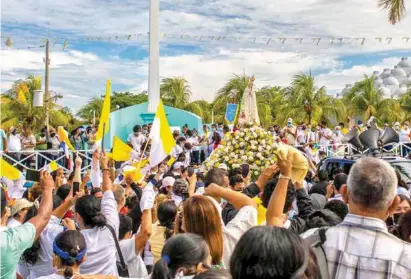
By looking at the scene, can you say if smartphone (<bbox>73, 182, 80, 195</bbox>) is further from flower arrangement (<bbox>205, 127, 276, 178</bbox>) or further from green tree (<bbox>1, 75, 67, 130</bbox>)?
green tree (<bbox>1, 75, 67, 130</bbox>)

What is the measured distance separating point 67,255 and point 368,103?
4361 cm

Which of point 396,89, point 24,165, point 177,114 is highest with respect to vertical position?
point 396,89

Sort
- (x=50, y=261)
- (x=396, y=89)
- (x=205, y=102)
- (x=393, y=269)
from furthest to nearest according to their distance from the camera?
(x=396, y=89)
(x=205, y=102)
(x=50, y=261)
(x=393, y=269)

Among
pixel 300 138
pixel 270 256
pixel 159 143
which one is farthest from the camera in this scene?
pixel 300 138

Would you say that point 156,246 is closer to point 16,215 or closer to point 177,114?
point 16,215

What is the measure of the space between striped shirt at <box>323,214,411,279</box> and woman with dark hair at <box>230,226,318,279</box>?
1.90 ft

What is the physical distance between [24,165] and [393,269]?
14.6m

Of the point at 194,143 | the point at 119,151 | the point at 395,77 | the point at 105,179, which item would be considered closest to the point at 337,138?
the point at 194,143

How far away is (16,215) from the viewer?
5.39m

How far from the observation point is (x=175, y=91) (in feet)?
154

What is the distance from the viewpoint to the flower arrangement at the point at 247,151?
30.0ft

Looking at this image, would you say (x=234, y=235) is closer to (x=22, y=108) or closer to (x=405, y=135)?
(x=405, y=135)

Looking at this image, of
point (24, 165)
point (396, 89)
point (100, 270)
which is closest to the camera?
point (100, 270)

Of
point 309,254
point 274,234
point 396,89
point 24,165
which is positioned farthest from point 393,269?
point 396,89
